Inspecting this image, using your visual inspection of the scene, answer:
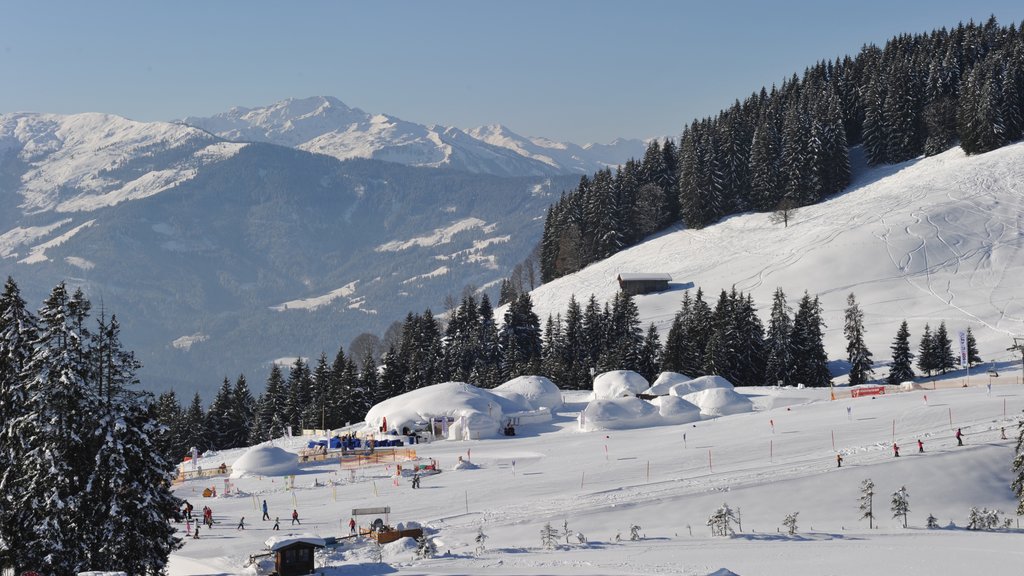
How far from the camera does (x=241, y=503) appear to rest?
53.8 metres

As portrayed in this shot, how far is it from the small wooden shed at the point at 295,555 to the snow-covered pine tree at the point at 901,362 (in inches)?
2269

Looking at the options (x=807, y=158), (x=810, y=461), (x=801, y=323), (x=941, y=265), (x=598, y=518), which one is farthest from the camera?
(x=807, y=158)

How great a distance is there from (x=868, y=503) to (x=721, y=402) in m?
28.2

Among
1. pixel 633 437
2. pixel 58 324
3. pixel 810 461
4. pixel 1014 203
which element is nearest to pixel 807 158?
pixel 1014 203

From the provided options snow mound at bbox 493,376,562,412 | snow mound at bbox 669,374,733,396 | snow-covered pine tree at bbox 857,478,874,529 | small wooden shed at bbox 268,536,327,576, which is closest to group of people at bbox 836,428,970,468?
snow-covered pine tree at bbox 857,478,874,529

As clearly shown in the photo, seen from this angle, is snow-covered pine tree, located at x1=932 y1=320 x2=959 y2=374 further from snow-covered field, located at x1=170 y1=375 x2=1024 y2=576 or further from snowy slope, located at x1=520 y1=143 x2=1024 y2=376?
snow-covered field, located at x1=170 y1=375 x2=1024 y2=576

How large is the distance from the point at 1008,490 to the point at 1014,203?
76108mm

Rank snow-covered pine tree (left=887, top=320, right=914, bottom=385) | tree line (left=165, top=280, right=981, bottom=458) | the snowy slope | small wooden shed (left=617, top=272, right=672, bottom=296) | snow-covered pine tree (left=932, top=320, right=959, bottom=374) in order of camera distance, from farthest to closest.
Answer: small wooden shed (left=617, top=272, right=672, bottom=296) < the snowy slope < tree line (left=165, top=280, right=981, bottom=458) < snow-covered pine tree (left=932, top=320, right=959, bottom=374) < snow-covered pine tree (left=887, top=320, right=914, bottom=385)

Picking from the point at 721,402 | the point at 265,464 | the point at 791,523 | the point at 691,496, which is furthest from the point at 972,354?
the point at 265,464

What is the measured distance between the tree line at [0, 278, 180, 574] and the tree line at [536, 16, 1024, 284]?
347ft

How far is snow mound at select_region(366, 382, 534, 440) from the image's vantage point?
72125 millimetres

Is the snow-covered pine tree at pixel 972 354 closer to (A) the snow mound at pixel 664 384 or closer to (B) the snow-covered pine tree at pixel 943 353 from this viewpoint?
(B) the snow-covered pine tree at pixel 943 353

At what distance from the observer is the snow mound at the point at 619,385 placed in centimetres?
8025

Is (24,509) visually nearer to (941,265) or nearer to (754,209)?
(941,265)
